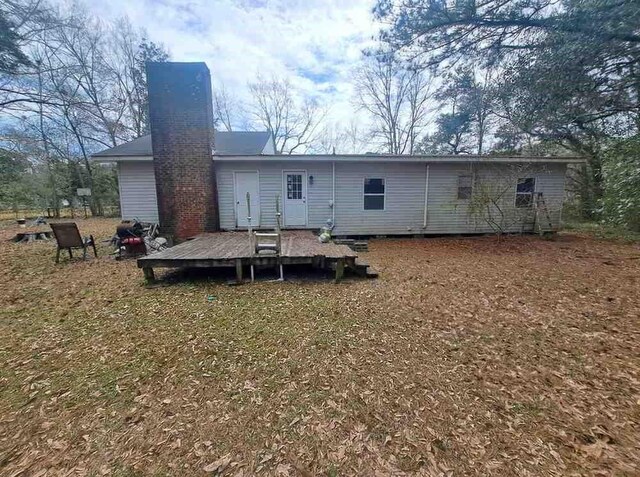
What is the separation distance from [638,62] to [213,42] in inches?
551

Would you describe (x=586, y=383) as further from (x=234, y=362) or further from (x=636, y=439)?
(x=234, y=362)

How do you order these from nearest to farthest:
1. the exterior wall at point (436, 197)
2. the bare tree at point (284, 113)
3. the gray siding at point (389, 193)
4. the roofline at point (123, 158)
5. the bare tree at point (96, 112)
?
the roofline at point (123, 158) < the gray siding at point (389, 193) < the exterior wall at point (436, 197) < the bare tree at point (96, 112) < the bare tree at point (284, 113)

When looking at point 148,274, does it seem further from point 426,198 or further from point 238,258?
point 426,198

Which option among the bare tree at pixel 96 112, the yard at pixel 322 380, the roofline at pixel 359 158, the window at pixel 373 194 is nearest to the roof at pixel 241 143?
the roofline at pixel 359 158

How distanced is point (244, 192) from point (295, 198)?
1.77m

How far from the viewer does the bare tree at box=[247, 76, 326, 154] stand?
25.3 metres

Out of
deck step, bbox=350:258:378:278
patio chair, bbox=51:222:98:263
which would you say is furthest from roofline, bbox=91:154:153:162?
deck step, bbox=350:258:378:278

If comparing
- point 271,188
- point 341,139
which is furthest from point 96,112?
point 341,139

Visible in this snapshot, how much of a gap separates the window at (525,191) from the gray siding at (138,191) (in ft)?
42.4

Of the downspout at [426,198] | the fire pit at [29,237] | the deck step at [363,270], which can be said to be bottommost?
the deck step at [363,270]

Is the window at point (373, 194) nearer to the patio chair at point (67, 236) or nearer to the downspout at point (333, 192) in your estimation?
the downspout at point (333, 192)

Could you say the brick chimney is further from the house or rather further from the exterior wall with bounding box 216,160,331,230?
the exterior wall with bounding box 216,160,331,230

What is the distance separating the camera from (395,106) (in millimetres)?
22312

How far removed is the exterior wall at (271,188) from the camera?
913 cm
